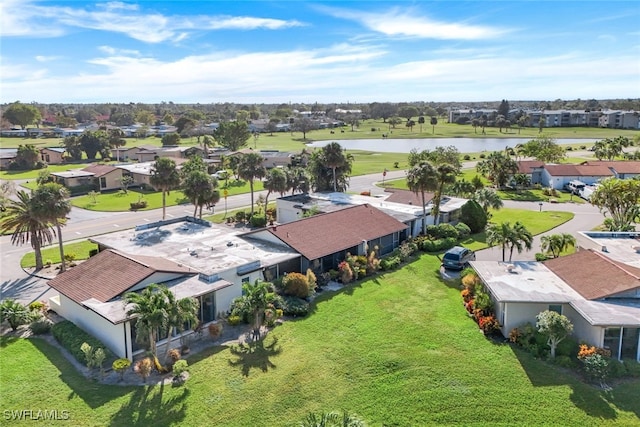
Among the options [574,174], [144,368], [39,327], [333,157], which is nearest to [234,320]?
[144,368]

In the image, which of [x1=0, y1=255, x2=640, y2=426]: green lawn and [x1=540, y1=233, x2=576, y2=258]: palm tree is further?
[x1=540, y1=233, x2=576, y2=258]: palm tree

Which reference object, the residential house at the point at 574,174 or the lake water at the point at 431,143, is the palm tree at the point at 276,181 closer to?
the residential house at the point at 574,174

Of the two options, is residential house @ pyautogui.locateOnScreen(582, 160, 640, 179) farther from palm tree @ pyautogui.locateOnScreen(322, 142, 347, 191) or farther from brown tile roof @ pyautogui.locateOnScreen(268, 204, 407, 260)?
brown tile roof @ pyautogui.locateOnScreen(268, 204, 407, 260)

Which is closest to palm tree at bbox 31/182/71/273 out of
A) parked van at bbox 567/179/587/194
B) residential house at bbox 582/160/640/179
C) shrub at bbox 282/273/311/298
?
→ shrub at bbox 282/273/311/298

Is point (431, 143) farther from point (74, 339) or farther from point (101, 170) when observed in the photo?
point (74, 339)

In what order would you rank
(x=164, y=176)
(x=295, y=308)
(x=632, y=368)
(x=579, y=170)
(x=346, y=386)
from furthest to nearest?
(x=579, y=170), (x=164, y=176), (x=295, y=308), (x=632, y=368), (x=346, y=386)

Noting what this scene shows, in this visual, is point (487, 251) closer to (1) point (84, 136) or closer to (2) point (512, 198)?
(2) point (512, 198)
